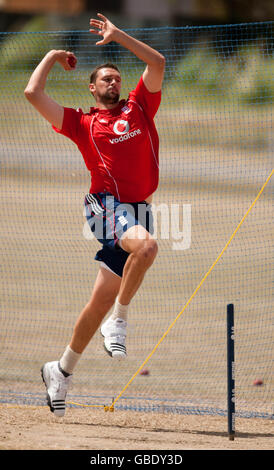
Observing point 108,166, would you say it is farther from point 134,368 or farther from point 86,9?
point 86,9

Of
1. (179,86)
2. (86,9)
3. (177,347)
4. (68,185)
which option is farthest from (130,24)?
(177,347)

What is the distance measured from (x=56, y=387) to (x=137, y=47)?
2903 mm

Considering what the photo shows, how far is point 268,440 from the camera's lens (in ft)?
23.1

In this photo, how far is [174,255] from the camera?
14227 millimetres

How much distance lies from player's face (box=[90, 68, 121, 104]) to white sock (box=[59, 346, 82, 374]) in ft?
7.01

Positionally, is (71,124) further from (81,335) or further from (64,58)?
(81,335)

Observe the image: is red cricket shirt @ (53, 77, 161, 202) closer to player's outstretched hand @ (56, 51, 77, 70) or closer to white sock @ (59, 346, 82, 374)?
player's outstretched hand @ (56, 51, 77, 70)

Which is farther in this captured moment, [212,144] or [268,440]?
[212,144]

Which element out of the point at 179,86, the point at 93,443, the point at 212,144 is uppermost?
the point at 212,144

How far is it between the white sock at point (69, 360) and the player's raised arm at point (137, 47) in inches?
91.9

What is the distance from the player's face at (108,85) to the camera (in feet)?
22.2

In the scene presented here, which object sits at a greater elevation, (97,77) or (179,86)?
(179,86)

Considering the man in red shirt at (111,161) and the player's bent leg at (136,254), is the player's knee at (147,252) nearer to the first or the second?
the player's bent leg at (136,254)

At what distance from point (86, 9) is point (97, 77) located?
110 feet
